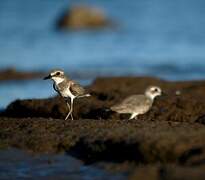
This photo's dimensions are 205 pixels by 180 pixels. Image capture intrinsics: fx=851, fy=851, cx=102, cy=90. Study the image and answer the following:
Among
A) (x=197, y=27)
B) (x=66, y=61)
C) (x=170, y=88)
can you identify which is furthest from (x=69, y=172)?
(x=197, y=27)

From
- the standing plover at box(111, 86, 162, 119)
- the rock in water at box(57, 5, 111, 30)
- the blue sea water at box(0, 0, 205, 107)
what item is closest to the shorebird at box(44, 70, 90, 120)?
the standing plover at box(111, 86, 162, 119)

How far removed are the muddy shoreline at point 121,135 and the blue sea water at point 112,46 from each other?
6.24m

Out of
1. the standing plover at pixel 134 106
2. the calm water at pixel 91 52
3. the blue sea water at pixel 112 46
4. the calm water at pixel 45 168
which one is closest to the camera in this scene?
the calm water at pixel 45 168

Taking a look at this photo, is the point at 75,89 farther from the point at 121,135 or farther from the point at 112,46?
the point at 112,46

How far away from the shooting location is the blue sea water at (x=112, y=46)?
29766 mm

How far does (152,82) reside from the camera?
63.4 ft

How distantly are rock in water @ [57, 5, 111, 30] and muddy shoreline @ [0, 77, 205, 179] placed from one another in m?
34.9

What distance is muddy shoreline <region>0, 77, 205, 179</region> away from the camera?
9945 millimetres

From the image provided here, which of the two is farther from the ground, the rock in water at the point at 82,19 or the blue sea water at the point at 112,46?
→ the rock in water at the point at 82,19

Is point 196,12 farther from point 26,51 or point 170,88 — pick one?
point 170,88

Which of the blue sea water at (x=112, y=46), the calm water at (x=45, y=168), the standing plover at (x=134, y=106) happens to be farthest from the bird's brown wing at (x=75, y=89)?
the blue sea water at (x=112, y=46)

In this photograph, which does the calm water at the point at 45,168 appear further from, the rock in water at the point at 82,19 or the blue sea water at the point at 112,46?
the rock in water at the point at 82,19

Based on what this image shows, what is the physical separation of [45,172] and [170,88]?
A: 8225 millimetres

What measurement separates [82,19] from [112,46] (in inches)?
543
